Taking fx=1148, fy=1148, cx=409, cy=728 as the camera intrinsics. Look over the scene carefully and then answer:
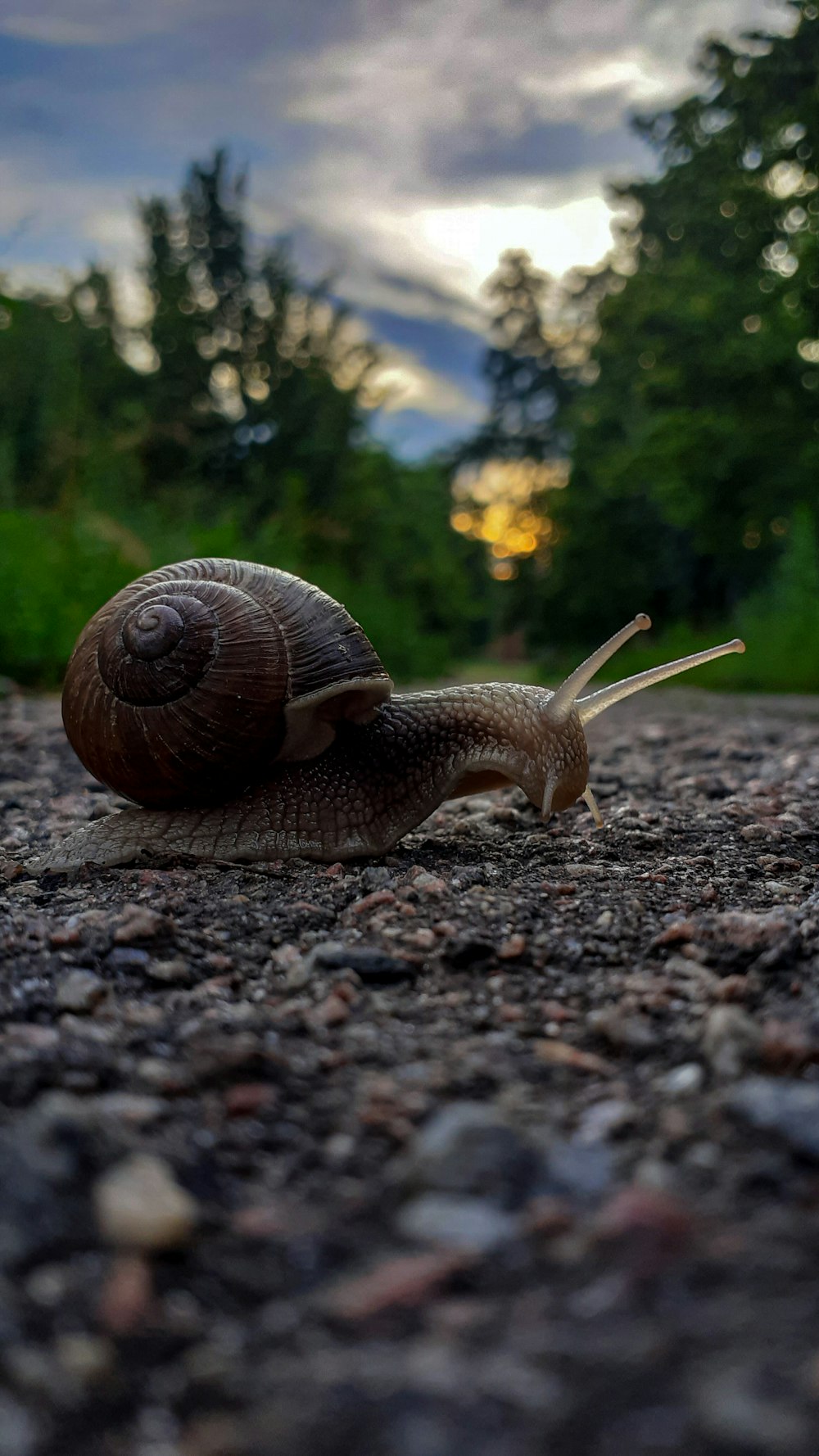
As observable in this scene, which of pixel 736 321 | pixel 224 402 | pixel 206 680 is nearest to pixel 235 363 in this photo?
pixel 224 402

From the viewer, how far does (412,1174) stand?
1.48 m

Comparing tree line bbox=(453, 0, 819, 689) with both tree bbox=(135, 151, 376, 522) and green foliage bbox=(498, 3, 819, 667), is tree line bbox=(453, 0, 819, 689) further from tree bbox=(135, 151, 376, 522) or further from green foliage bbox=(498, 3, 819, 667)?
tree bbox=(135, 151, 376, 522)

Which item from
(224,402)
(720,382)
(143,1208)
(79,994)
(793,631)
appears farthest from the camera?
(224,402)

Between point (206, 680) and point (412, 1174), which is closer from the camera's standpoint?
point (412, 1174)

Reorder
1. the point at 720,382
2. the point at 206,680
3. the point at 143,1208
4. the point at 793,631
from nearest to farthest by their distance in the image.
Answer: the point at 143,1208, the point at 206,680, the point at 793,631, the point at 720,382

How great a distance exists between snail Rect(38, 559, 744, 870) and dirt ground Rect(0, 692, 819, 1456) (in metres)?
0.59

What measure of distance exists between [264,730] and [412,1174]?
82.6 inches

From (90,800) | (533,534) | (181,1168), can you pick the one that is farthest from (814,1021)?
(533,534)

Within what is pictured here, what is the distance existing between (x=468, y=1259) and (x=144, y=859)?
2.26 m

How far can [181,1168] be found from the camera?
1.54 metres

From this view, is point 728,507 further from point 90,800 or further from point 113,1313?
point 113,1313

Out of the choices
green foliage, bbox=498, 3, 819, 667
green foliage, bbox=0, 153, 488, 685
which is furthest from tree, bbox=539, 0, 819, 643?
green foliage, bbox=0, 153, 488, 685

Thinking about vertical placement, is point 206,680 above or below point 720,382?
below

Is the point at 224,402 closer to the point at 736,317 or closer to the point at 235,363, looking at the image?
the point at 235,363
